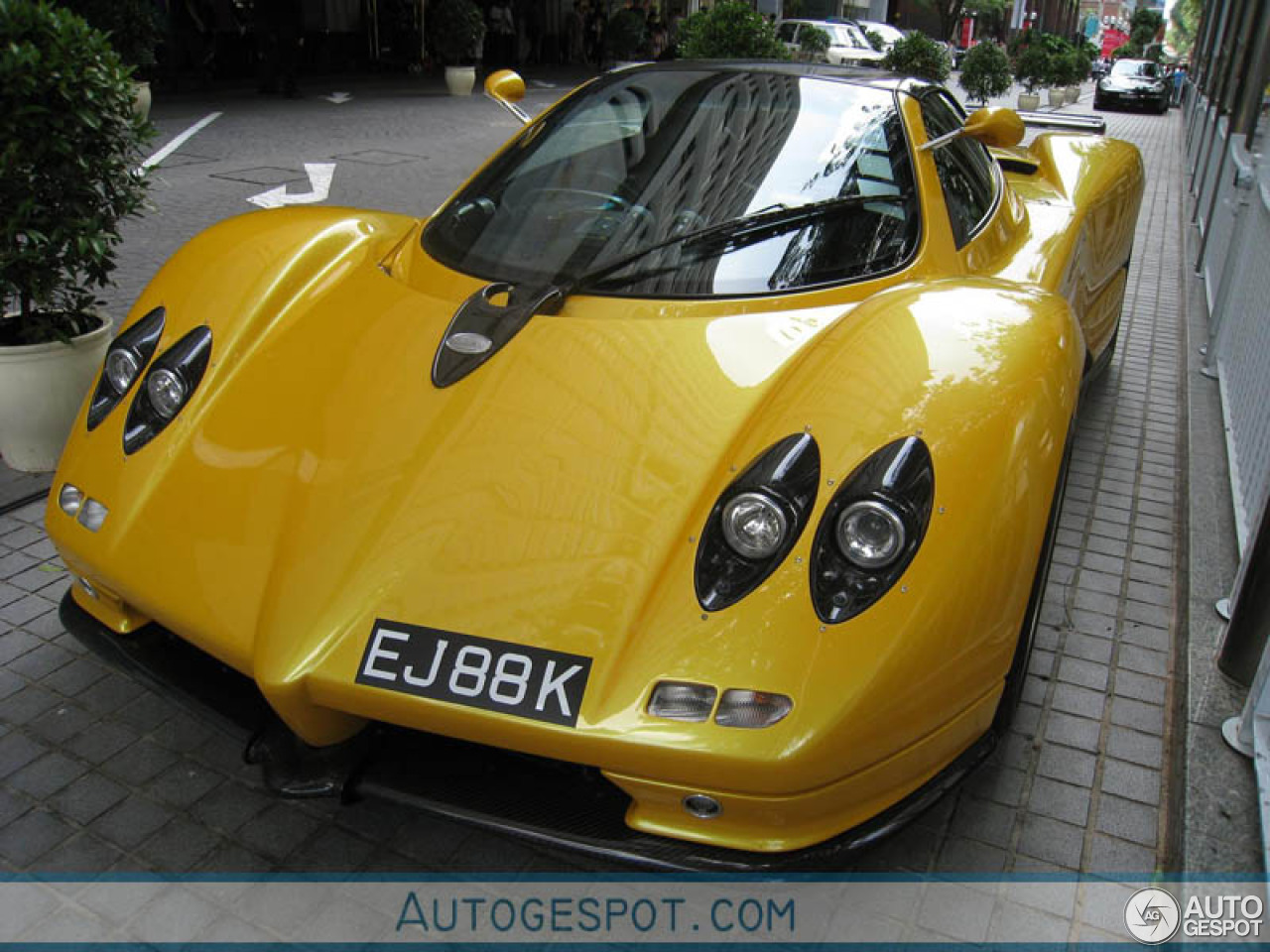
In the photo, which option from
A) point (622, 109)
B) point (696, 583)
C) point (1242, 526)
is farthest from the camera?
point (1242, 526)

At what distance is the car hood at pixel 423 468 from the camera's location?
1.89 meters

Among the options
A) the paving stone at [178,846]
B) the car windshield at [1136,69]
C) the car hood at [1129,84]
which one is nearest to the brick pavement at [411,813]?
the paving stone at [178,846]

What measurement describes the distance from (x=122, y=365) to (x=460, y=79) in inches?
616

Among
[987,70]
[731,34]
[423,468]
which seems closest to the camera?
[423,468]

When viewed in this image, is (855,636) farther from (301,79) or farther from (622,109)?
(301,79)

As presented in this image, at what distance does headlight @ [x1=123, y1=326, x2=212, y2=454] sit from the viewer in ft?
7.69

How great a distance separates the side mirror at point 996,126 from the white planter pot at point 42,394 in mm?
3085

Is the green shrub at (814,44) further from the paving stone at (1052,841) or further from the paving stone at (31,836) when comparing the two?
the paving stone at (31,836)

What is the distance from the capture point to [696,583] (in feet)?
6.03

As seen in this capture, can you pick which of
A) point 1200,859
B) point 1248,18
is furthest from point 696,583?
point 1248,18

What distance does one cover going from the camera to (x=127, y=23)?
1041 cm

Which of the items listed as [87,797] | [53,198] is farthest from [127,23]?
[87,797]

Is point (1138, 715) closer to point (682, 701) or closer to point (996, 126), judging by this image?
point (682, 701)

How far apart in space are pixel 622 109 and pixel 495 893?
2.26 m
